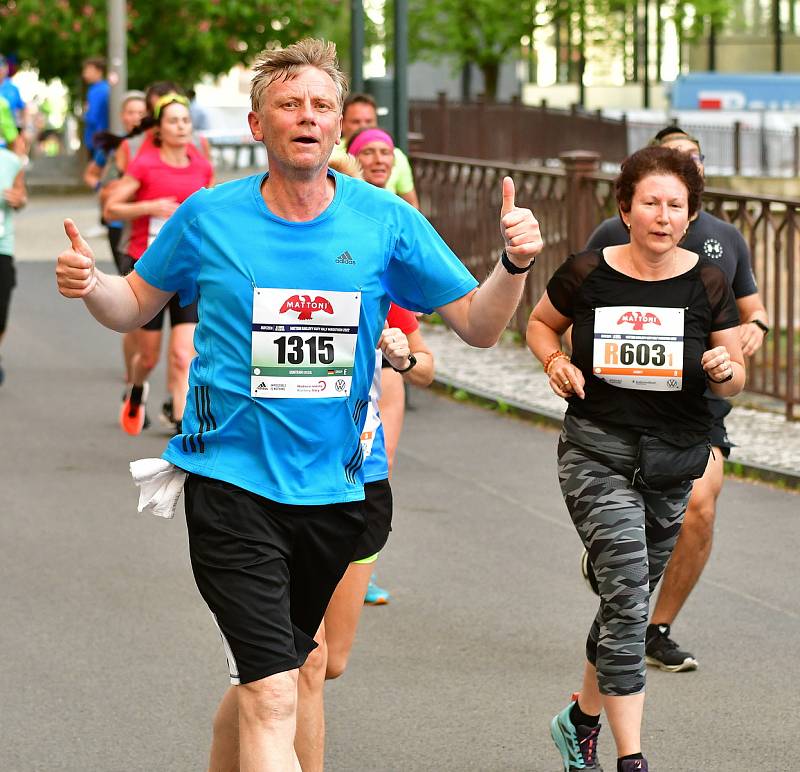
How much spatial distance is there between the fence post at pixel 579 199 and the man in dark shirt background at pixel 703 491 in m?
7.16

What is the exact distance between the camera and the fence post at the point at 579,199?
13578 millimetres

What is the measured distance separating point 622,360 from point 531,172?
909cm

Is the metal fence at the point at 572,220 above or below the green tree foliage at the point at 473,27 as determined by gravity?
below

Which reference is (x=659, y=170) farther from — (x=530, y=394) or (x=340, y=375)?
(x=530, y=394)

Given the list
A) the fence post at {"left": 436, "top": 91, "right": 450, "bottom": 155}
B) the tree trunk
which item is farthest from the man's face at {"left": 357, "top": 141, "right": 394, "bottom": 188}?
the tree trunk

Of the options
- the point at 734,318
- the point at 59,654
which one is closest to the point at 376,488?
the point at 734,318

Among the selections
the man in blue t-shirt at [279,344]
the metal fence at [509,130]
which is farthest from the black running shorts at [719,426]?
the metal fence at [509,130]

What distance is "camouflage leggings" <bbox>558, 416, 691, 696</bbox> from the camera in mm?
5004

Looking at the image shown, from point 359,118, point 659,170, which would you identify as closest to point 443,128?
point 359,118

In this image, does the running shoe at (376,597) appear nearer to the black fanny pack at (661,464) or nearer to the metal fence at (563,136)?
the black fanny pack at (661,464)

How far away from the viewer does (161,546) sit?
26.3 ft

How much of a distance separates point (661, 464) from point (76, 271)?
1.89 m

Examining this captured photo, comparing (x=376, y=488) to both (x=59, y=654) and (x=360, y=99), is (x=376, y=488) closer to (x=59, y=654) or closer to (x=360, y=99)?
(x=59, y=654)

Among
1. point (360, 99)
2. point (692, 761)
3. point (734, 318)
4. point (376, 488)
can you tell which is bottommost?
point (692, 761)
